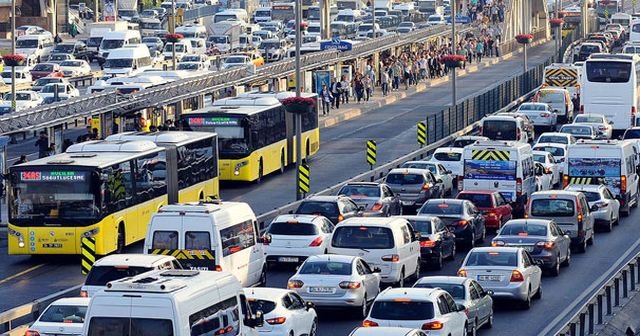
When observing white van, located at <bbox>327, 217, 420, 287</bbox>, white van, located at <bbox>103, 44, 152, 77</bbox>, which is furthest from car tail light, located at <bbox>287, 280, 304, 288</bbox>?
white van, located at <bbox>103, 44, 152, 77</bbox>

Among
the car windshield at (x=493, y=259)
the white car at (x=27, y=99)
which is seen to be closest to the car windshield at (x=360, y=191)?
the car windshield at (x=493, y=259)

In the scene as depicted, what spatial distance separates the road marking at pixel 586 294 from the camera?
32.8 metres

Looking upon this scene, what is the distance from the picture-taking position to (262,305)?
2848cm

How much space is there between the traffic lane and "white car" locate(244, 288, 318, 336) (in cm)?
1965

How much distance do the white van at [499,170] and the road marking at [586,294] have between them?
4.29 metres

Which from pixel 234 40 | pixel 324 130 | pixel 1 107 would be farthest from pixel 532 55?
pixel 1 107

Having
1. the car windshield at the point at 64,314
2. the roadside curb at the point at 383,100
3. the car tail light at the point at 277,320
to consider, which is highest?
the car windshield at the point at 64,314

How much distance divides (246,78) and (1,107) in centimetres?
973

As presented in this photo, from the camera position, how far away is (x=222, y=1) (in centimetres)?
15875

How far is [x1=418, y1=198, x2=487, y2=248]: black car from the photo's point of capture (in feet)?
137

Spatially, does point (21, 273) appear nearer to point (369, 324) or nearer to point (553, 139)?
point (369, 324)

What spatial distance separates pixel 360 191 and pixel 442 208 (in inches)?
153

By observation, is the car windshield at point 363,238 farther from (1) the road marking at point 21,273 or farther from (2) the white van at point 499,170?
(2) the white van at point 499,170

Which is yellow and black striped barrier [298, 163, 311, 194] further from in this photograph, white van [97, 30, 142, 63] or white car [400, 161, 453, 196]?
white van [97, 30, 142, 63]
